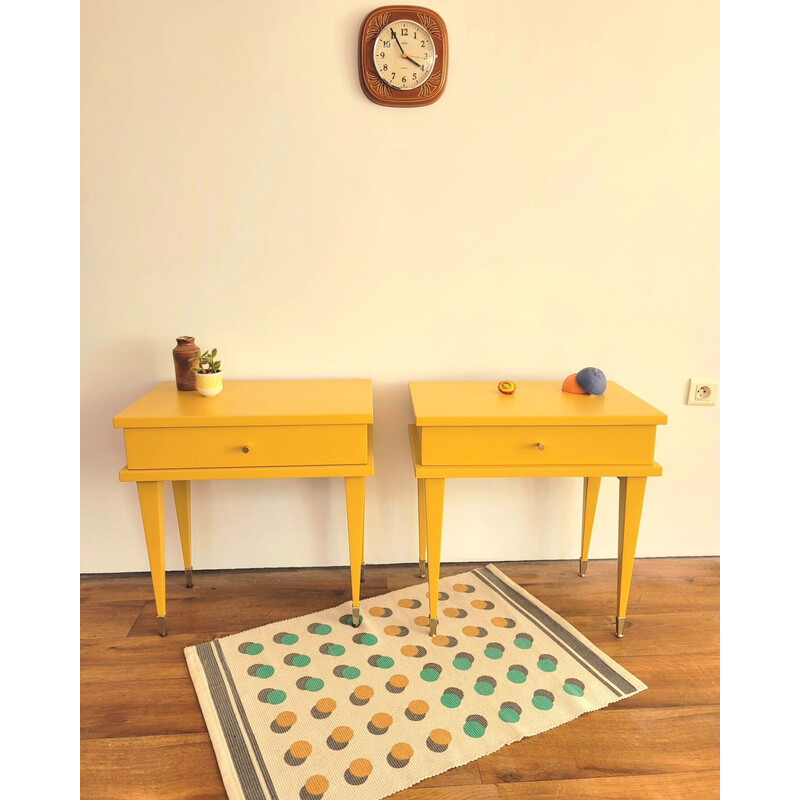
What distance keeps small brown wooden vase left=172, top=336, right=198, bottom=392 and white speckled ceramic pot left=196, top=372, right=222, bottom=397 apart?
0.06 meters

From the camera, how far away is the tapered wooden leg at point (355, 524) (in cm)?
186

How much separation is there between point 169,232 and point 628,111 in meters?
1.48

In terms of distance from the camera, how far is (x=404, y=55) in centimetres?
196

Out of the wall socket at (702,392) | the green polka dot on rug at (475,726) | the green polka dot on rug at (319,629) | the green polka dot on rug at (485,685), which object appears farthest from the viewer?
the wall socket at (702,392)

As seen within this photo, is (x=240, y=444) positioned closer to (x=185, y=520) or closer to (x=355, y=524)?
(x=355, y=524)

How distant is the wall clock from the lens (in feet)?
6.37

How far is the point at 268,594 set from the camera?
2146 millimetres

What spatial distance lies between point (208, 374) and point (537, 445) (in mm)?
958

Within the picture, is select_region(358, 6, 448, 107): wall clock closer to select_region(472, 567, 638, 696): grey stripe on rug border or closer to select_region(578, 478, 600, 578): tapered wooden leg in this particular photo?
select_region(578, 478, 600, 578): tapered wooden leg

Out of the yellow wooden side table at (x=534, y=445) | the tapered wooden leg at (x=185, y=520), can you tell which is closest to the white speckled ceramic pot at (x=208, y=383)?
the tapered wooden leg at (x=185, y=520)

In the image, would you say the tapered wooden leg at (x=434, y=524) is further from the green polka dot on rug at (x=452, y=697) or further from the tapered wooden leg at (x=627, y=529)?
the tapered wooden leg at (x=627, y=529)

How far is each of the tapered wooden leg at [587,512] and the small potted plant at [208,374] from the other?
123cm
